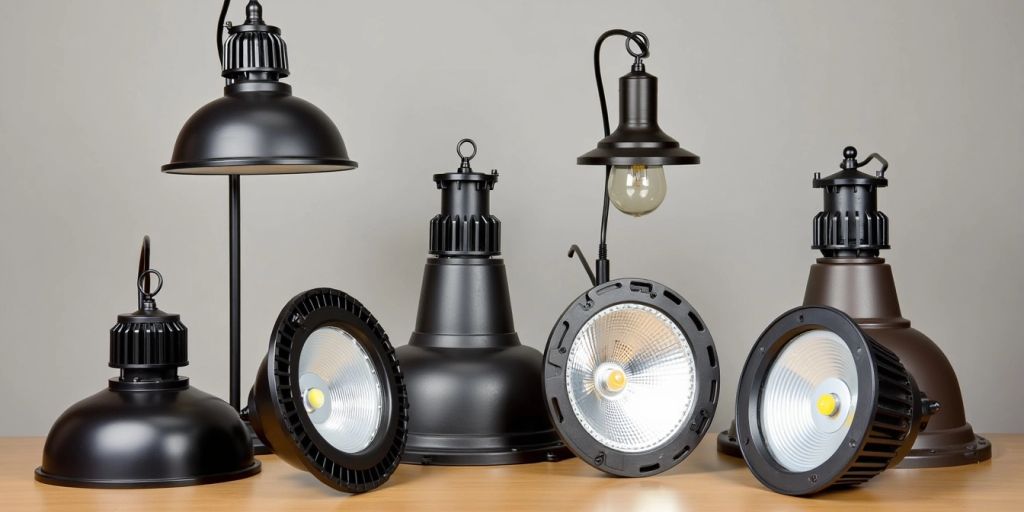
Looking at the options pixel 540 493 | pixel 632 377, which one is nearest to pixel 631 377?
pixel 632 377

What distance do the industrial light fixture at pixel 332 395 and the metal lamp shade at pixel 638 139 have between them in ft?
1.08

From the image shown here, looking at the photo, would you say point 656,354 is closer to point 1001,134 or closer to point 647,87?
point 647,87

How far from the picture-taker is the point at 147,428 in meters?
1.18

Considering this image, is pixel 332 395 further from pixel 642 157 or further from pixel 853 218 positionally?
pixel 853 218

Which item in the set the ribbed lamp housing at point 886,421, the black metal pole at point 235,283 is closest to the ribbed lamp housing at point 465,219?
the black metal pole at point 235,283

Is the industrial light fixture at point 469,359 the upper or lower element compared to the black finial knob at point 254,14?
lower

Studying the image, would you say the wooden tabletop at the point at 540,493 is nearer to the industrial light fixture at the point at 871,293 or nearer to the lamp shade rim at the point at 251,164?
the industrial light fixture at the point at 871,293

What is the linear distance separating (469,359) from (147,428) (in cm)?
38

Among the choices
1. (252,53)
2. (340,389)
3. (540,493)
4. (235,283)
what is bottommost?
(540,493)

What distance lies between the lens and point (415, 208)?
174cm

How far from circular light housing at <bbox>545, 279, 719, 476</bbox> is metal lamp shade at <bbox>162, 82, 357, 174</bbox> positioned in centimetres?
33

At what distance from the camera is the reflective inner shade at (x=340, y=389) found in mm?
1192

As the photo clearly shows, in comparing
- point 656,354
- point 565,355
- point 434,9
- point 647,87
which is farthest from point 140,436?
point 434,9

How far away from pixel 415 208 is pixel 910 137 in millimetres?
754
